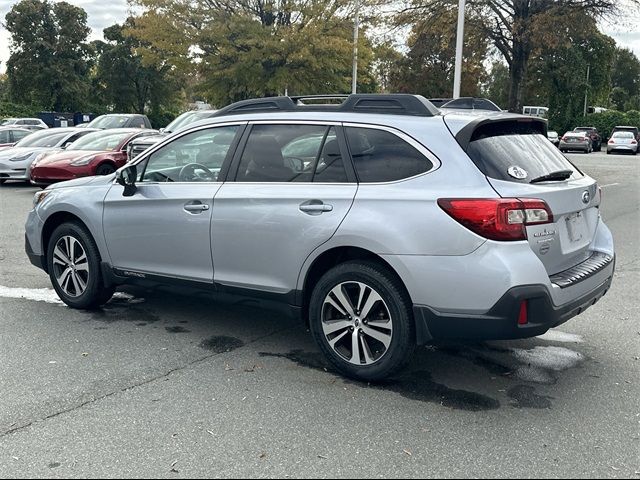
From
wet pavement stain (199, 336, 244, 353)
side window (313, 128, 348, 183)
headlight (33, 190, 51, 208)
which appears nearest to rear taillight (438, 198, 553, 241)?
side window (313, 128, 348, 183)

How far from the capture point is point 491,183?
3.87m

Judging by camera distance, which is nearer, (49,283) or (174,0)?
(49,283)

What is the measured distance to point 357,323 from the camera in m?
4.24

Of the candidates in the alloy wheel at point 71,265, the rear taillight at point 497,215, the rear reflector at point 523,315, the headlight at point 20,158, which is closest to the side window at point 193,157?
the alloy wheel at point 71,265

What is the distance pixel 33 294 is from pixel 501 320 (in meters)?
4.56

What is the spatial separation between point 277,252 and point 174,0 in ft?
76.6

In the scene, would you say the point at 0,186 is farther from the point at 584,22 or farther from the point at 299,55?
the point at 584,22

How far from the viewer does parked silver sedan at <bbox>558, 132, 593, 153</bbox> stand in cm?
3872

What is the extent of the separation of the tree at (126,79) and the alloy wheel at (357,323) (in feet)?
183

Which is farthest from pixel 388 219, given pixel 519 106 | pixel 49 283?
pixel 519 106

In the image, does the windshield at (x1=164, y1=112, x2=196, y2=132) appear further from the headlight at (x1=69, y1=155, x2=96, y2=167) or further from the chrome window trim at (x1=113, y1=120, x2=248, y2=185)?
the chrome window trim at (x1=113, y1=120, x2=248, y2=185)

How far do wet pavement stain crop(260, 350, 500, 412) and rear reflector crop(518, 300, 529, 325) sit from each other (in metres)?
0.54

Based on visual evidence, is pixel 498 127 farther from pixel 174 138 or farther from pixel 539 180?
pixel 174 138

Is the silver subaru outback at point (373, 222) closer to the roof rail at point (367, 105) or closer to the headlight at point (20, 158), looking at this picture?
the roof rail at point (367, 105)
